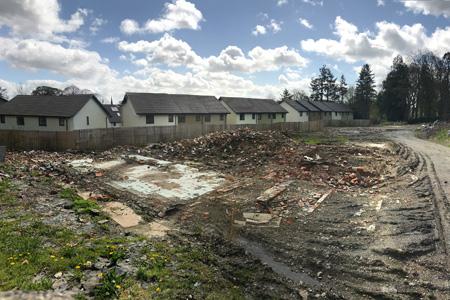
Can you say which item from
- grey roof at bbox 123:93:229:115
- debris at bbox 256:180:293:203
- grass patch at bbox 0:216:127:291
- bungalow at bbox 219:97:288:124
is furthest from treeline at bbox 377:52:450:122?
grass patch at bbox 0:216:127:291

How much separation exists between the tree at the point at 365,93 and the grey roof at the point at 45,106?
194 ft

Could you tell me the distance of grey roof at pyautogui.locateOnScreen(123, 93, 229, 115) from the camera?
37719 millimetres

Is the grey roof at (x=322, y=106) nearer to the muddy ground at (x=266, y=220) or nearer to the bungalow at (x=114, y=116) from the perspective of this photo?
the bungalow at (x=114, y=116)

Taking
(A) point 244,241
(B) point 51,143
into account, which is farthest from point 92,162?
(A) point 244,241

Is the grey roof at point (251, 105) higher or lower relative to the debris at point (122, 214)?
higher

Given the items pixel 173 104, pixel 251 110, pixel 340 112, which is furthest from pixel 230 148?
pixel 340 112

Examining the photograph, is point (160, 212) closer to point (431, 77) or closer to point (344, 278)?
point (344, 278)

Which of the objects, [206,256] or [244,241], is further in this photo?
[244,241]

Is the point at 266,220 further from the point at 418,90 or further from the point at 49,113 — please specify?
the point at 418,90

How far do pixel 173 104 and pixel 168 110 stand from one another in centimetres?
197

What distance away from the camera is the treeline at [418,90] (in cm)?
6419

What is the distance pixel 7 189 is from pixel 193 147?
540 inches

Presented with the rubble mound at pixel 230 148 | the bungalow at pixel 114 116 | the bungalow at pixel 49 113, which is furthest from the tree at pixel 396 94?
the bungalow at pixel 49 113

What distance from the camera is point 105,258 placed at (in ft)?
24.3
